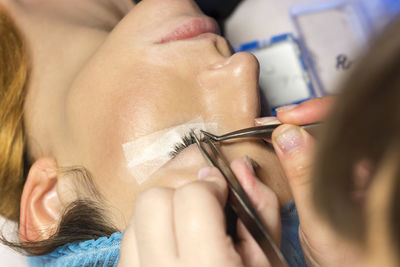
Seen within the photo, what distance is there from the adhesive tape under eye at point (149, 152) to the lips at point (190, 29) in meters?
0.25

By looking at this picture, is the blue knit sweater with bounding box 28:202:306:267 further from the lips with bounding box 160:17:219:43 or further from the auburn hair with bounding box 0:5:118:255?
the lips with bounding box 160:17:219:43

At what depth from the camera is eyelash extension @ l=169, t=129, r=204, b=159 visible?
717 mm

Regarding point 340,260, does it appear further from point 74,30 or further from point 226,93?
point 74,30

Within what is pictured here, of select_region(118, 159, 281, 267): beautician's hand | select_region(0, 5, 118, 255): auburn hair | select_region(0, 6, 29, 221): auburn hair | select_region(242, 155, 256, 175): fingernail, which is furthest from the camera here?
select_region(0, 6, 29, 221): auburn hair

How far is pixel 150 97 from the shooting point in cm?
74

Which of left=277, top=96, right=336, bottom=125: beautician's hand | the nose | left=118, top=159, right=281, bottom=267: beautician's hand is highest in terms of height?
the nose

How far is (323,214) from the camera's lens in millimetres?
327

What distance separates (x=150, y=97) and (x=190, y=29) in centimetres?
23

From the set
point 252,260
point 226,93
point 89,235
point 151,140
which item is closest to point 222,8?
point 226,93

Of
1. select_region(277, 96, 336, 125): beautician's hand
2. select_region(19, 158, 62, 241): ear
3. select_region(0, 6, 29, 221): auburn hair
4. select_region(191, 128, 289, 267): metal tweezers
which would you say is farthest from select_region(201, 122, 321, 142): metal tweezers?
select_region(0, 6, 29, 221): auburn hair

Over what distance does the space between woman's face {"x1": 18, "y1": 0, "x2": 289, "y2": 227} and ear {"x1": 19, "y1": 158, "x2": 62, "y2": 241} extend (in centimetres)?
5

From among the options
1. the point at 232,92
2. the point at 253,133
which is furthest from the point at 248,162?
the point at 232,92

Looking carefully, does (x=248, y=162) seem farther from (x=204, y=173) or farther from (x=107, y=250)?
(x=107, y=250)

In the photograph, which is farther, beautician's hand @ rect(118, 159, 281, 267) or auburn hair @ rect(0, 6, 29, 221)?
auburn hair @ rect(0, 6, 29, 221)
